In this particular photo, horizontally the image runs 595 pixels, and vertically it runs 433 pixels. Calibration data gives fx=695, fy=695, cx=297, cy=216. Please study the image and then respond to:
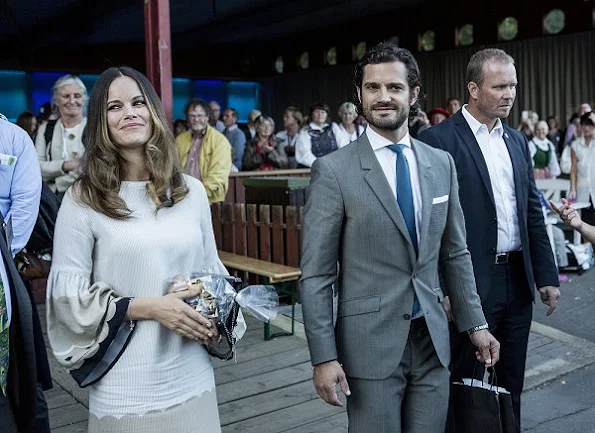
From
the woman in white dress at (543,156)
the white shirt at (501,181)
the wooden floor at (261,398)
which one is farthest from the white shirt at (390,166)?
the woman in white dress at (543,156)

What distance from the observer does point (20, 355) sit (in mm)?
2045

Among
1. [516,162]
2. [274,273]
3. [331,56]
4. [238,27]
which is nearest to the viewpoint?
[516,162]

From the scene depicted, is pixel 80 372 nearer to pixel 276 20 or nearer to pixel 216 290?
pixel 216 290

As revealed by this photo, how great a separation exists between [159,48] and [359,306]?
3.51 meters

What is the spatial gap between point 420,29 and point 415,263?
14.7 meters

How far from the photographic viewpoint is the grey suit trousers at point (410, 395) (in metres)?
2.22

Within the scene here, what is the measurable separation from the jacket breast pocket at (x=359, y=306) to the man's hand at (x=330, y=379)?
6.8 inches

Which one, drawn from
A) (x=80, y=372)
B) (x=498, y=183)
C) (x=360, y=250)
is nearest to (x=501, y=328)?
(x=498, y=183)

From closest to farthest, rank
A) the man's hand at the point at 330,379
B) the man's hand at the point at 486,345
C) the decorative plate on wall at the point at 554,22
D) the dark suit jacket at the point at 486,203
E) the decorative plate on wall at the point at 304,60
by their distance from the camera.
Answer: the man's hand at the point at 330,379 < the man's hand at the point at 486,345 < the dark suit jacket at the point at 486,203 < the decorative plate on wall at the point at 554,22 < the decorative plate on wall at the point at 304,60

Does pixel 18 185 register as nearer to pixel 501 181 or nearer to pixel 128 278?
pixel 128 278

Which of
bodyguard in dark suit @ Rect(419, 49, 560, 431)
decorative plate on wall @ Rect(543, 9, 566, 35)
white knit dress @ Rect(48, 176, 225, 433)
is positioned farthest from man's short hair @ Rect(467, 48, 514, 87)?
decorative plate on wall @ Rect(543, 9, 566, 35)

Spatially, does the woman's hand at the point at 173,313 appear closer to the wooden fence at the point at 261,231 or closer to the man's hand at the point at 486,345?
the man's hand at the point at 486,345

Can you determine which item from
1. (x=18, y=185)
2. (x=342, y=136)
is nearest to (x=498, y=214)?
(x=18, y=185)

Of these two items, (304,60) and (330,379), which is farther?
(304,60)
